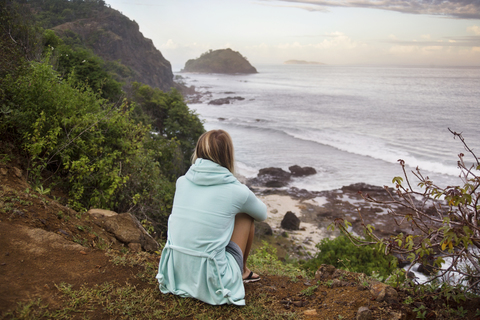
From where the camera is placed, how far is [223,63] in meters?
140

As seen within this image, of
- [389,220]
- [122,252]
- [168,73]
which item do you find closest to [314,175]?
[389,220]

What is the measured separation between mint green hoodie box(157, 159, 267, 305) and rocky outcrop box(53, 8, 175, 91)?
41.7 meters

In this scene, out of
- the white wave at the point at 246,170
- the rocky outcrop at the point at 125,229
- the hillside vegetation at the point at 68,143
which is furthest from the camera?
the white wave at the point at 246,170

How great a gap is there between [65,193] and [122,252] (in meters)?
2.16

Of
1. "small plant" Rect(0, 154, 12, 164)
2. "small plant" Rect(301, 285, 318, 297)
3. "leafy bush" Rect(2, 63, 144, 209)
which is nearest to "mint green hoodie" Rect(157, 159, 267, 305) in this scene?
"small plant" Rect(301, 285, 318, 297)

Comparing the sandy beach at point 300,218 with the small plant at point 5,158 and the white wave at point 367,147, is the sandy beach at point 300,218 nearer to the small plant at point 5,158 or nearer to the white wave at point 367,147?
the white wave at point 367,147

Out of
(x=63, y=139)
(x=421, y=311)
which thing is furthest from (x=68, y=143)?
(x=421, y=311)

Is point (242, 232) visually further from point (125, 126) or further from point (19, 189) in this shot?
point (125, 126)

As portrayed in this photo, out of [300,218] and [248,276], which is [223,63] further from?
[248,276]

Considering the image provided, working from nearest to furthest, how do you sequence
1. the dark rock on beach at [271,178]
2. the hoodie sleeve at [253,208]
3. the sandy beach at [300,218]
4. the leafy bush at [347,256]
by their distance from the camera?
the hoodie sleeve at [253,208], the leafy bush at [347,256], the sandy beach at [300,218], the dark rock on beach at [271,178]

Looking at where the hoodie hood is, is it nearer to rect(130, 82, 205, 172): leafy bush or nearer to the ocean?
rect(130, 82, 205, 172): leafy bush

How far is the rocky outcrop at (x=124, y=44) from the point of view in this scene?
44.4 m

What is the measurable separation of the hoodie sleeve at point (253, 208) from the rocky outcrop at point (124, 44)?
1648 inches

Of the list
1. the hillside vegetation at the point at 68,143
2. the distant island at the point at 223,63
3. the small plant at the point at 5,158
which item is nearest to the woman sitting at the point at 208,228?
the hillside vegetation at the point at 68,143
